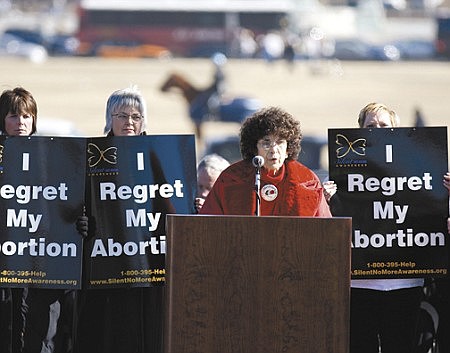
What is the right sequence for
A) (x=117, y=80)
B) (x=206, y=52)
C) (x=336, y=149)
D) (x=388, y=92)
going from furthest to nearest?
(x=206, y=52), (x=117, y=80), (x=388, y=92), (x=336, y=149)

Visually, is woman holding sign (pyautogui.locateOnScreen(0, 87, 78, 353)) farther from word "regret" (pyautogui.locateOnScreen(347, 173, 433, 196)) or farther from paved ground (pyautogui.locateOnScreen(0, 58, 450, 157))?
paved ground (pyautogui.locateOnScreen(0, 58, 450, 157))

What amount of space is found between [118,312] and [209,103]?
69.9 ft

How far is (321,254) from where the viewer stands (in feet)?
15.4

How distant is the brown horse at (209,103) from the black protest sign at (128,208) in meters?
19.9

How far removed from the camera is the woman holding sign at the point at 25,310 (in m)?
6.10

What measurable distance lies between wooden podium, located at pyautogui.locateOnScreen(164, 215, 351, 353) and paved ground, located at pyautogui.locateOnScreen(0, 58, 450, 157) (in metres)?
18.5

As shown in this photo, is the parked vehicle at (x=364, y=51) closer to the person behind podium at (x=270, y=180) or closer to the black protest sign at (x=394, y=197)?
the black protest sign at (x=394, y=197)

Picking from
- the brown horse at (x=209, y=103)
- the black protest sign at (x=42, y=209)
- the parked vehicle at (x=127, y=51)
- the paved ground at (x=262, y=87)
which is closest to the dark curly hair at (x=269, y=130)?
the black protest sign at (x=42, y=209)

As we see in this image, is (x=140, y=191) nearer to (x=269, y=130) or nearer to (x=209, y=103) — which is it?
(x=269, y=130)

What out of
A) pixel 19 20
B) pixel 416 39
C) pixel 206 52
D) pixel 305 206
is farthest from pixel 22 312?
pixel 19 20

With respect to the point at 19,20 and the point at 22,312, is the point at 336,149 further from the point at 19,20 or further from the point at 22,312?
the point at 19,20

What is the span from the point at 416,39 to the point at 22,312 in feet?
246

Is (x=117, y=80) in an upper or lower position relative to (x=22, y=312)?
upper

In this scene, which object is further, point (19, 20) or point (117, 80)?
point (19, 20)
